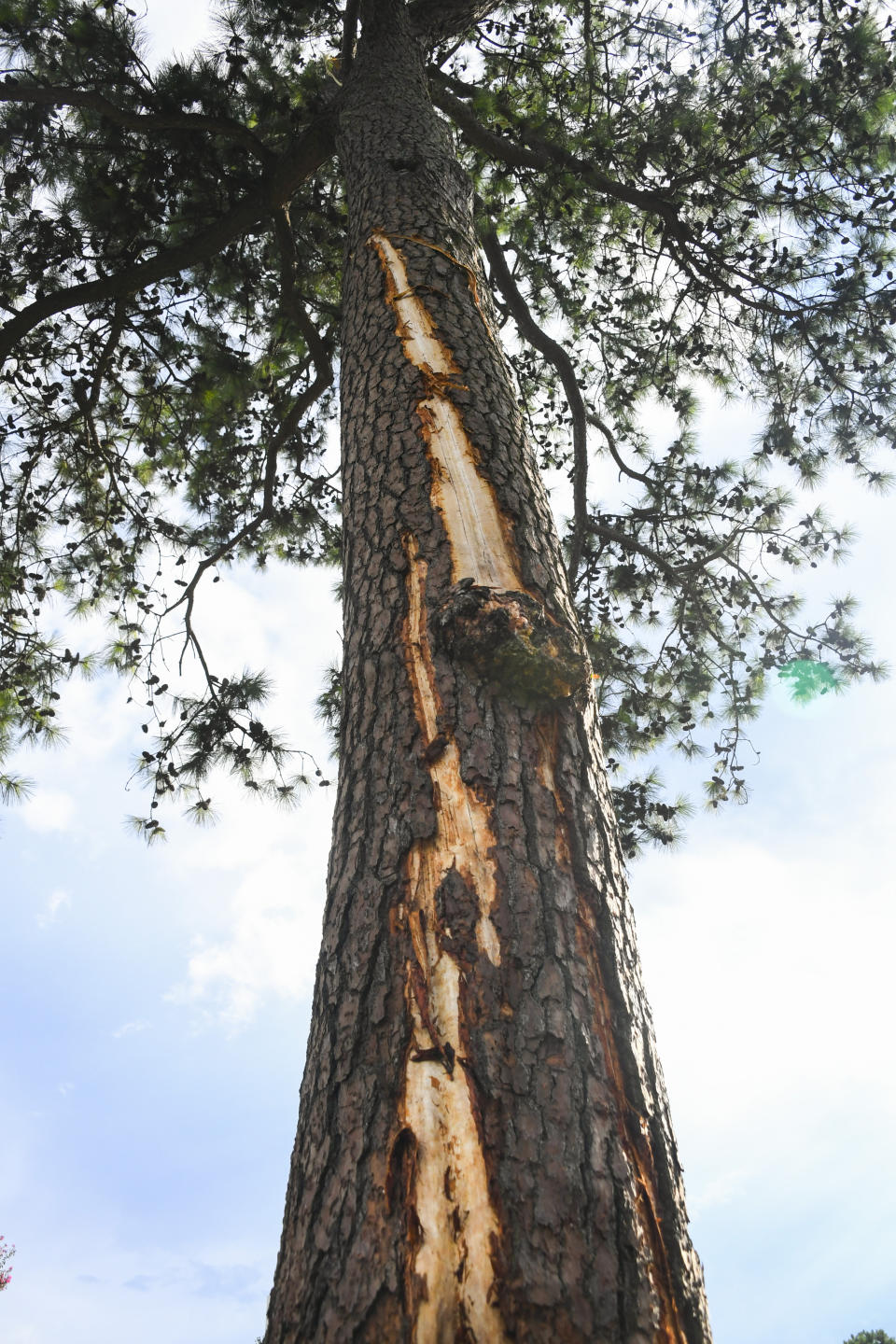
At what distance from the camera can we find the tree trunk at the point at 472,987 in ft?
2.72

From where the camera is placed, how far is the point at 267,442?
16.9ft

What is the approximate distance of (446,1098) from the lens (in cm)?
94

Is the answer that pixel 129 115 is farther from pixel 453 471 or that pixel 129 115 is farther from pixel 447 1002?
pixel 447 1002

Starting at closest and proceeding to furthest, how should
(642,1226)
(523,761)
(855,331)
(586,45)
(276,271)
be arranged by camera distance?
(642,1226) < (523,761) < (855,331) < (586,45) < (276,271)

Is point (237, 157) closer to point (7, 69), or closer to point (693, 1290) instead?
point (7, 69)

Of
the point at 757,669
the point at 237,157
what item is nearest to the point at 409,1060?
the point at 757,669

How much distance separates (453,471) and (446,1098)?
49.0 inches

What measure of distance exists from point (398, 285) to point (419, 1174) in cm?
223

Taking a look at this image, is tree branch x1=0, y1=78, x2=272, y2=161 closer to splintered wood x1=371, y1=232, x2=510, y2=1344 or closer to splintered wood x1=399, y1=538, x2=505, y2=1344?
splintered wood x1=371, y1=232, x2=510, y2=1344

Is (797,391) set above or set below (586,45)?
below

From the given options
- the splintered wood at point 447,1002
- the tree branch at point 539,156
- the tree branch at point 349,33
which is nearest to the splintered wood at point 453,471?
the splintered wood at point 447,1002

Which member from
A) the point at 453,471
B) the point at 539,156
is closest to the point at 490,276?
the point at 539,156

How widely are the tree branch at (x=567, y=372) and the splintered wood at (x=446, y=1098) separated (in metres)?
3.55

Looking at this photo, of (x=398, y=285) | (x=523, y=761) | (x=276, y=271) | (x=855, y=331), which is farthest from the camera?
(x=276, y=271)
